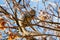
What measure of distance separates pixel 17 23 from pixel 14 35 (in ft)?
1.21

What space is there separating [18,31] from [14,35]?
0.20 meters

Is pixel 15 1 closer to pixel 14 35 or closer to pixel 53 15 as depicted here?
pixel 14 35

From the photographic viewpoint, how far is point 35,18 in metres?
5.06

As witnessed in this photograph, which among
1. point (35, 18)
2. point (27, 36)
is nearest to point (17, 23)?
point (27, 36)

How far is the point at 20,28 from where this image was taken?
441cm

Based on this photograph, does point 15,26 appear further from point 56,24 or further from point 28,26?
point 56,24

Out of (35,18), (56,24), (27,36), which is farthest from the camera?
(35,18)

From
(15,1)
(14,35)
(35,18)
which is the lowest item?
(14,35)

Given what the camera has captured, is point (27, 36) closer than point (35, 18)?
Yes

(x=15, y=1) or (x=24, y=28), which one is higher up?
(x=15, y=1)

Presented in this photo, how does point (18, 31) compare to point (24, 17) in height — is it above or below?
below

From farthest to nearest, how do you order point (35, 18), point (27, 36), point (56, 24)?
point (35, 18) → point (56, 24) → point (27, 36)

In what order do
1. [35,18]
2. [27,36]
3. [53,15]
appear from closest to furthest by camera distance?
[27,36] < [35,18] < [53,15]

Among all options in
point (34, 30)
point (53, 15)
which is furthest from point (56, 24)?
point (53, 15)
